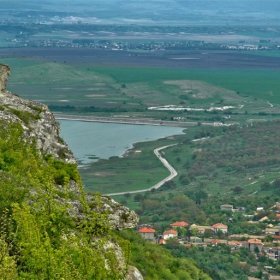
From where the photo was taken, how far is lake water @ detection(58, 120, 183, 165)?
69125 millimetres

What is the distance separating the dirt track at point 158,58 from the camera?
451 feet

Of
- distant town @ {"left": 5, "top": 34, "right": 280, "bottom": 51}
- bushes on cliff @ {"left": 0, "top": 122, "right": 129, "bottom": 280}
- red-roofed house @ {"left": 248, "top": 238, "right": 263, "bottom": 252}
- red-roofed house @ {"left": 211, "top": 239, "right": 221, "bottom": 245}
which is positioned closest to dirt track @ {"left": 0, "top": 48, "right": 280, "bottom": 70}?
distant town @ {"left": 5, "top": 34, "right": 280, "bottom": 51}

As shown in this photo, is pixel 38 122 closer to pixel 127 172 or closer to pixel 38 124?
pixel 38 124

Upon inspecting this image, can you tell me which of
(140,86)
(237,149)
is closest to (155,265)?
(237,149)

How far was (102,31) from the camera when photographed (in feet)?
647

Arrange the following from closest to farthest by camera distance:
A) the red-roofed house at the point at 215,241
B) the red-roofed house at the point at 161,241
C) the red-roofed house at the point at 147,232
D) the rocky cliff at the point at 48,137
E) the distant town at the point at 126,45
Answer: the rocky cliff at the point at 48,137 → the red-roofed house at the point at 147,232 → the red-roofed house at the point at 161,241 → the red-roofed house at the point at 215,241 → the distant town at the point at 126,45

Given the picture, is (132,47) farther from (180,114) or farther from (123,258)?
(123,258)

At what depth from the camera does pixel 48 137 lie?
13.1 meters

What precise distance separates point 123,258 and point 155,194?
1762 inches

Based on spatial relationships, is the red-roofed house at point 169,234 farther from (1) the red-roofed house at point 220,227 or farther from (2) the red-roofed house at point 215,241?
(1) the red-roofed house at point 220,227

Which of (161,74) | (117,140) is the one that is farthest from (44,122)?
(161,74)

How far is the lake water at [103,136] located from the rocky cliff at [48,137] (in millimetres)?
50178

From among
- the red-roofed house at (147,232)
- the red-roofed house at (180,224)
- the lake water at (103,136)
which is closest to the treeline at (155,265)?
the red-roofed house at (147,232)

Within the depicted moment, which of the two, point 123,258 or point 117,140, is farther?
point 117,140
